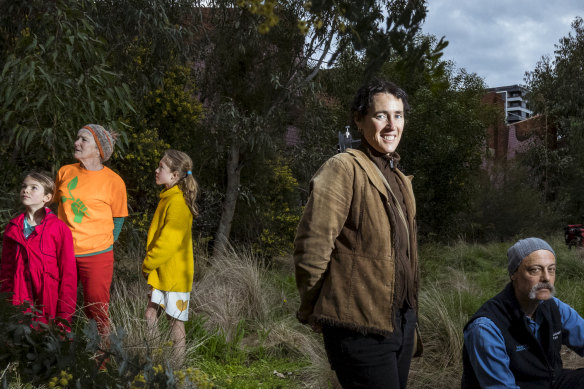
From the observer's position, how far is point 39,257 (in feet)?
13.1

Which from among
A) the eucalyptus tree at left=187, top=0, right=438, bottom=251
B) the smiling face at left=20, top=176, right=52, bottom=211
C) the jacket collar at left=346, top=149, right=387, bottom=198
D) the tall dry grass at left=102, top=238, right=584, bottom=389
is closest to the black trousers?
the jacket collar at left=346, top=149, right=387, bottom=198

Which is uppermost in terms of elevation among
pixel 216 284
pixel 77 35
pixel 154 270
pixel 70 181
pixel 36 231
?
pixel 77 35

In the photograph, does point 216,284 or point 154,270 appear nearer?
point 154,270

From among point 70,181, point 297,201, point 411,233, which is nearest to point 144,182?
point 297,201

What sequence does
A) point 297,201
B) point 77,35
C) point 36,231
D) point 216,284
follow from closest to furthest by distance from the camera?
point 36,231 < point 77,35 < point 216,284 < point 297,201

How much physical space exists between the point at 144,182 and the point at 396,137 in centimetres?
812

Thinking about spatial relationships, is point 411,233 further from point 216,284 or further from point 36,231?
point 216,284

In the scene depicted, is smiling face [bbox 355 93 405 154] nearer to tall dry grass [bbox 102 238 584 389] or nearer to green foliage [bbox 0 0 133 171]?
tall dry grass [bbox 102 238 584 389]

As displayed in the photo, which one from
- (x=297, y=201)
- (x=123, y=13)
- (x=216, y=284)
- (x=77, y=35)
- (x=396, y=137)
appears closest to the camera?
(x=396, y=137)

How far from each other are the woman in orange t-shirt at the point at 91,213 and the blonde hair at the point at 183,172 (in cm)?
43

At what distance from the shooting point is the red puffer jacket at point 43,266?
400cm

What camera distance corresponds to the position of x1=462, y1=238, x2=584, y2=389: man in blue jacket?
115 inches

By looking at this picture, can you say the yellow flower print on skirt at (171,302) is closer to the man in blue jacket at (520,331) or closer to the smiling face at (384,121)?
the man in blue jacket at (520,331)

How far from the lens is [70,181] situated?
4.41 meters
